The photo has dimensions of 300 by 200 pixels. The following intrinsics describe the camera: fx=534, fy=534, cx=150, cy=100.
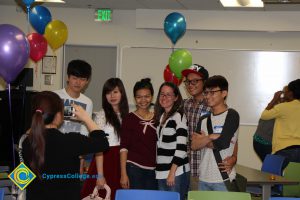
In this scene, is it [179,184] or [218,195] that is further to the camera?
[179,184]

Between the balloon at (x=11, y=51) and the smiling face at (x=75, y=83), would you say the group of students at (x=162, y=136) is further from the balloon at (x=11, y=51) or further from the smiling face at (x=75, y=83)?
the balloon at (x=11, y=51)

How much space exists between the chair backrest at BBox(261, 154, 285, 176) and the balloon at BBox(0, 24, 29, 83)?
108 inches

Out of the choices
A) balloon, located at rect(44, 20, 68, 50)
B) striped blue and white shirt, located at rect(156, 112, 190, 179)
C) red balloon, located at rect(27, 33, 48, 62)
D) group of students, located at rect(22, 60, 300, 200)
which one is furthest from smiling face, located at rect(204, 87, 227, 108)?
balloon, located at rect(44, 20, 68, 50)

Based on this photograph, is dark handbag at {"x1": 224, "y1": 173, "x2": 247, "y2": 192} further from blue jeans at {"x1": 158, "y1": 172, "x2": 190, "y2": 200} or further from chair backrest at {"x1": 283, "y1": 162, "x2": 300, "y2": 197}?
chair backrest at {"x1": 283, "y1": 162, "x2": 300, "y2": 197}

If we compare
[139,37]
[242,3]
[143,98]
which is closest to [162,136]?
[143,98]

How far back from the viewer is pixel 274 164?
548 cm

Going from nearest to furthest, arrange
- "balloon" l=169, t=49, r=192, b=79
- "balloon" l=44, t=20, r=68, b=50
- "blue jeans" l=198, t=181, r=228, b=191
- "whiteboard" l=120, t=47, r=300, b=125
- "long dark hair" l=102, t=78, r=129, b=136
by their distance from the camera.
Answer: "blue jeans" l=198, t=181, r=228, b=191
"long dark hair" l=102, t=78, r=129, b=136
"balloon" l=169, t=49, r=192, b=79
"balloon" l=44, t=20, r=68, b=50
"whiteboard" l=120, t=47, r=300, b=125

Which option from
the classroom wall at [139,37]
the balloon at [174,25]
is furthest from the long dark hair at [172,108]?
the classroom wall at [139,37]

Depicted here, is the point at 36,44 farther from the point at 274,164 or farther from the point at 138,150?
the point at 274,164

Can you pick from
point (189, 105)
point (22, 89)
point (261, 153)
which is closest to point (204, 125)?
point (189, 105)

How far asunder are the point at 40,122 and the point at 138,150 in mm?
1338

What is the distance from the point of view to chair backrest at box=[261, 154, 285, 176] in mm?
5391

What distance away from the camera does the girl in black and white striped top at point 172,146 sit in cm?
387

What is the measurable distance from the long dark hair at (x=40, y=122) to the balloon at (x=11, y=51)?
53.8 inches
